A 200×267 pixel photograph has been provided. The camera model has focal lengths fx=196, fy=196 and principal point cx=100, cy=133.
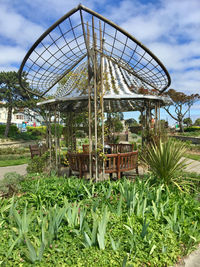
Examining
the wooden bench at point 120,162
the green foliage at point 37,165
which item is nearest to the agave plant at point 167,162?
the wooden bench at point 120,162

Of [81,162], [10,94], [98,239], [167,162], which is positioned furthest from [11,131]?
[98,239]

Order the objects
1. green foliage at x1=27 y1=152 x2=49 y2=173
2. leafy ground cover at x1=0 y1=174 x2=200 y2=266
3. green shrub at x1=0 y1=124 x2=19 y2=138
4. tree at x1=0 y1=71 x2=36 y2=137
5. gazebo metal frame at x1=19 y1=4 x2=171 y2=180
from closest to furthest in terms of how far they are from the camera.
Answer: leafy ground cover at x1=0 y1=174 x2=200 y2=266 < gazebo metal frame at x1=19 y1=4 x2=171 y2=180 < green foliage at x1=27 y1=152 x2=49 y2=173 < tree at x1=0 y1=71 x2=36 y2=137 < green shrub at x1=0 y1=124 x2=19 y2=138

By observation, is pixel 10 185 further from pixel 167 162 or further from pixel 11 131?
pixel 11 131

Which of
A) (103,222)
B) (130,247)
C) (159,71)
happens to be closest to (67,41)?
(159,71)

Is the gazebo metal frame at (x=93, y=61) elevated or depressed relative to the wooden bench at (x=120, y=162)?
elevated

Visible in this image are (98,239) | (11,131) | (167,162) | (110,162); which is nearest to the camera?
(98,239)

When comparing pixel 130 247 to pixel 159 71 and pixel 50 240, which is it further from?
pixel 159 71

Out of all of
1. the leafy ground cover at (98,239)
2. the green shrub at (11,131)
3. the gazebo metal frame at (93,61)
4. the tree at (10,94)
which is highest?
the tree at (10,94)

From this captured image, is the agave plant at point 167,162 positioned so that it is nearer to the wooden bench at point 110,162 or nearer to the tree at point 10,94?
the wooden bench at point 110,162

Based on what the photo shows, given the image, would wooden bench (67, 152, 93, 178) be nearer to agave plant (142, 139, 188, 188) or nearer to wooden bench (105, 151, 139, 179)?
wooden bench (105, 151, 139, 179)

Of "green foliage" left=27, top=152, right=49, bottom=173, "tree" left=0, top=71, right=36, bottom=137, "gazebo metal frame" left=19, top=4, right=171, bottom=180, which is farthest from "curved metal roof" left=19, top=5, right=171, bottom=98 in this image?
"tree" left=0, top=71, right=36, bottom=137

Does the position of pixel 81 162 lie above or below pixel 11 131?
below

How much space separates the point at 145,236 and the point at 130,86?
14.4 feet

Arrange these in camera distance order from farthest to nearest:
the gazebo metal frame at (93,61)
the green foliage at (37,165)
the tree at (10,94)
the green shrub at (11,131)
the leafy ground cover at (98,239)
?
1. the green shrub at (11,131)
2. the tree at (10,94)
3. the green foliage at (37,165)
4. the gazebo metal frame at (93,61)
5. the leafy ground cover at (98,239)
